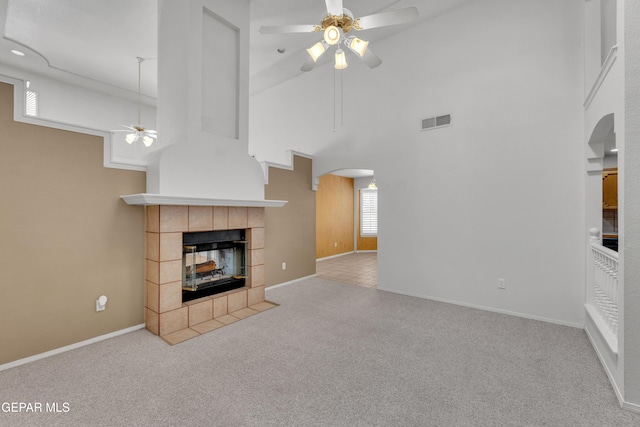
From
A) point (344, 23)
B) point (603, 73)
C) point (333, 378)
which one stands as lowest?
point (333, 378)

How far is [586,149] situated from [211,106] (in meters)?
4.41

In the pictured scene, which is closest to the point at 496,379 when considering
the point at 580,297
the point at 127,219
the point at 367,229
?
the point at 580,297

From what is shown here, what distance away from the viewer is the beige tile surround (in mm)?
3092

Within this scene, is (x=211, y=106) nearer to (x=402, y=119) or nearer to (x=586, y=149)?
(x=402, y=119)

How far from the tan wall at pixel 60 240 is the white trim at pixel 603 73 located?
4.63 meters

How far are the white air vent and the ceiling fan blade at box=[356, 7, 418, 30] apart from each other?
77.6 inches

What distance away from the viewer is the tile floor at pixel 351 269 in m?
5.49

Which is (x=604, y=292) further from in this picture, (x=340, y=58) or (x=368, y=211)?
(x=368, y=211)

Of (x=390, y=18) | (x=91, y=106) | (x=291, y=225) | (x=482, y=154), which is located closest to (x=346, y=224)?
(x=291, y=225)

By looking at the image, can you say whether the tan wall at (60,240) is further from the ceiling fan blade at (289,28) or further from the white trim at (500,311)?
the white trim at (500,311)

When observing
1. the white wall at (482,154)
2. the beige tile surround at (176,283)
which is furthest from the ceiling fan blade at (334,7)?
the beige tile surround at (176,283)

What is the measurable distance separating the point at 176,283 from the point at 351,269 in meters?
4.13

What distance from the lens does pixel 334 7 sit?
2.52 m

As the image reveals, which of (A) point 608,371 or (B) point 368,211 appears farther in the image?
(B) point 368,211
